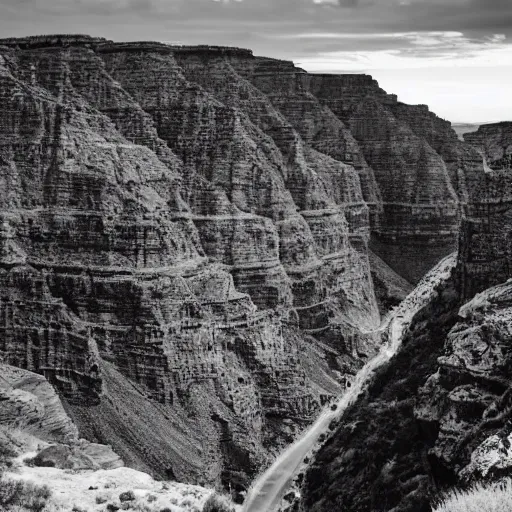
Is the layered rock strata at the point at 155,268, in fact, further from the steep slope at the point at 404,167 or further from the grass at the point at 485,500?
the grass at the point at 485,500

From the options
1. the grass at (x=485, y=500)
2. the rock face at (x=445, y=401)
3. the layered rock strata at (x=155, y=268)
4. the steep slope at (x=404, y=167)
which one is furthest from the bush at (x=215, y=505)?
the steep slope at (x=404, y=167)

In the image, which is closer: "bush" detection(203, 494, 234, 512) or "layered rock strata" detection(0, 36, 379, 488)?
"bush" detection(203, 494, 234, 512)

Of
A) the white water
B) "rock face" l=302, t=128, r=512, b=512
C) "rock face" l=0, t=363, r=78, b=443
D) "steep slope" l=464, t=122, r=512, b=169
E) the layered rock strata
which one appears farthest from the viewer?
"steep slope" l=464, t=122, r=512, b=169

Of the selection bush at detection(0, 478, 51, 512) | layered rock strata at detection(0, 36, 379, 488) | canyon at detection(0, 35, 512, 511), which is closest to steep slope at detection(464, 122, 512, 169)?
canyon at detection(0, 35, 512, 511)

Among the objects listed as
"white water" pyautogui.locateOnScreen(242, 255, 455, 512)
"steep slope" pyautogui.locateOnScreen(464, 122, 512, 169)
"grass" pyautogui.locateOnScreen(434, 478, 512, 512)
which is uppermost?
"steep slope" pyautogui.locateOnScreen(464, 122, 512, 169)

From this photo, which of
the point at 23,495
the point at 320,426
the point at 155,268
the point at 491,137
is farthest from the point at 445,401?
the point at 491,137

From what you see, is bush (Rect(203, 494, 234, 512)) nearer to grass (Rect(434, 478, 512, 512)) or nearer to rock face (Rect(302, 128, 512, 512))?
rock face (Rect(302, 128, 512, 512))
